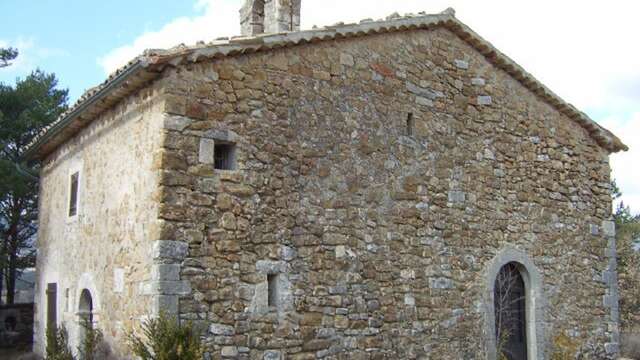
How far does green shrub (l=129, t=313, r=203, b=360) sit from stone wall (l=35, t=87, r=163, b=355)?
462 millimetres

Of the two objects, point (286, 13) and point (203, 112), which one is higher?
point (286, 13)

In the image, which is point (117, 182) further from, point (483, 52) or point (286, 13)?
point (483, 52)

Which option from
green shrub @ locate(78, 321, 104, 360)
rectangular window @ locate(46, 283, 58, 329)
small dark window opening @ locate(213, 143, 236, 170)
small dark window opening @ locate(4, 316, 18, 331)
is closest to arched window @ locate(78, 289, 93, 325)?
green shrub @ locate(78, 321, 104, 360)

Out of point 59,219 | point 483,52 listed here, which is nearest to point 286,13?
point 483,52

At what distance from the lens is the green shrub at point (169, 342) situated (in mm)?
7395

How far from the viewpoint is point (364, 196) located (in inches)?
388

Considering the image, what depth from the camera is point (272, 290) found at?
8.73m

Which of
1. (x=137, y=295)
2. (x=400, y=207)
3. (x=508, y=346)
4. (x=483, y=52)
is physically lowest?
(x=508, y=346)

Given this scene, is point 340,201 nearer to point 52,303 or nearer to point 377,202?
point 377,202

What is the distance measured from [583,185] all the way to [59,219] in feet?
31.1

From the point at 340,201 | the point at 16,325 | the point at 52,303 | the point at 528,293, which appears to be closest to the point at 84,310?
the point at 52,303

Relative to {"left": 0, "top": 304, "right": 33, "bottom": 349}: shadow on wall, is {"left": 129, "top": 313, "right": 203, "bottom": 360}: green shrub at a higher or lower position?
higher

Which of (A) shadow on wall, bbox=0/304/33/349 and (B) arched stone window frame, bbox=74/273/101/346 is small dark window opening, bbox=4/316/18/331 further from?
(B) arched stone window frame, bbox=74/273/101/346

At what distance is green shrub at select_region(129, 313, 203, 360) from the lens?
24.3ft
